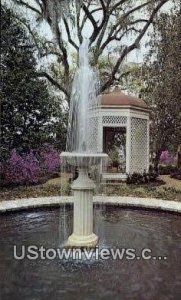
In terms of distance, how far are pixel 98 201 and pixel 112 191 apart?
2.05m

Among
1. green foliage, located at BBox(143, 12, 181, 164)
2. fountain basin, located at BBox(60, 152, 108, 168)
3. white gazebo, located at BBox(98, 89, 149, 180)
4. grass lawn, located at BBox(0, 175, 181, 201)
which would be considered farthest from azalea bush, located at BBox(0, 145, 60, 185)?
fountain basin, located at BBox(60, 152, 108, 168)

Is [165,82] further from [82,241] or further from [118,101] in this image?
[82,241]

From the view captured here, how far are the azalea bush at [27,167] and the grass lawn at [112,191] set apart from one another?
46cm

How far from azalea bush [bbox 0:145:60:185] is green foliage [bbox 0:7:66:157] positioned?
29 centimetres

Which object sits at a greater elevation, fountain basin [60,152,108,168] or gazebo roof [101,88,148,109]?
gazebo roof [101,88,148,109]

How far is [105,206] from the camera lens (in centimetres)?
898

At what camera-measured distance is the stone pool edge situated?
837cm

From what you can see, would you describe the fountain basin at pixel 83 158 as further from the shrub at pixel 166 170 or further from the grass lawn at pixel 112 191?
the shrub at pixel 166 170

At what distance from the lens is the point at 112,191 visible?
1098 centimetres

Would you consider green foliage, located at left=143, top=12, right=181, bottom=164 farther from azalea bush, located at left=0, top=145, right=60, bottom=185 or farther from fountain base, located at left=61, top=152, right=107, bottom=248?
fountain base, located at left=61, top=152, right=107, bottom=248

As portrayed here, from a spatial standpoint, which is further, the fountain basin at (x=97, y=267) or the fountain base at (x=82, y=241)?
the fountain base at (x=82, y=241)

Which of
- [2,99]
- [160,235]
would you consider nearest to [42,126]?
[2,99]

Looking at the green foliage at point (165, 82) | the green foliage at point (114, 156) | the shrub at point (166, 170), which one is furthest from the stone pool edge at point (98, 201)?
the shrub at point (166, 170)

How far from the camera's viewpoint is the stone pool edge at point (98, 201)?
8.37 metres
